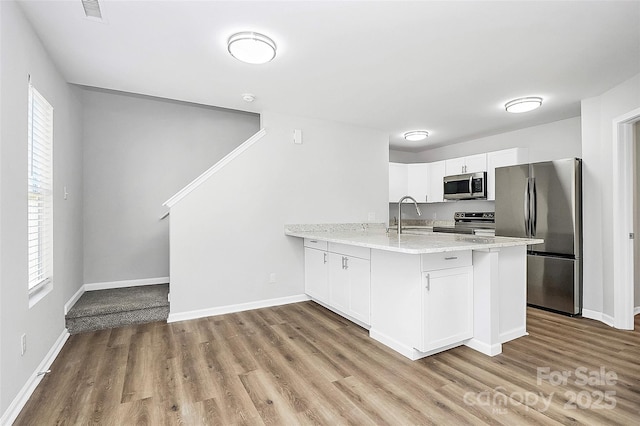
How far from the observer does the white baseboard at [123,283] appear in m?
4.15

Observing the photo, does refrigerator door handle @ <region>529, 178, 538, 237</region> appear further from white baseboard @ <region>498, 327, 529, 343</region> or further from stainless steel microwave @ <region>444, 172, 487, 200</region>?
white baseboard @ <region>498, 327, 529, 343</region>

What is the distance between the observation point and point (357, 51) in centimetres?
263

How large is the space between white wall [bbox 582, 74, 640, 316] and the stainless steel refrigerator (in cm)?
8

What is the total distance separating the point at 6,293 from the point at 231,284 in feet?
7.31

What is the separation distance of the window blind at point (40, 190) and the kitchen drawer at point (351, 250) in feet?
8.54

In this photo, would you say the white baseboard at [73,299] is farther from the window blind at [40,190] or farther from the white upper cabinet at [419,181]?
the white upper cabinet at [419,181]

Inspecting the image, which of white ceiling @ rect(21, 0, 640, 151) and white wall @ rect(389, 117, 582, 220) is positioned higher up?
white ceiling @ rect(21, 0, 640, 151)

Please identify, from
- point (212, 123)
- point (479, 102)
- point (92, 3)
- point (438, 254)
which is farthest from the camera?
point (212, 123)

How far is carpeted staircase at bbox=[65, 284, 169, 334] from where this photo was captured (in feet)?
10.6

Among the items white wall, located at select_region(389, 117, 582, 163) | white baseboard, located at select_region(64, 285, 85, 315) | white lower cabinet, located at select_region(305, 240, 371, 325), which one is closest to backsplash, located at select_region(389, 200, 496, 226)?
white wall, located at select_region(389, 117, 582, 163)

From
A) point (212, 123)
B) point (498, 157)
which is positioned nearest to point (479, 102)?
point (498, 157)

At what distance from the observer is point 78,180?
3.85 m

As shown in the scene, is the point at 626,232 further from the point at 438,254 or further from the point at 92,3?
the point at 92,3

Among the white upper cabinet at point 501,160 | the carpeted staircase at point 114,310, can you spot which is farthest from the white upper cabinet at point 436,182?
the carpeted staircase at point 114,310
